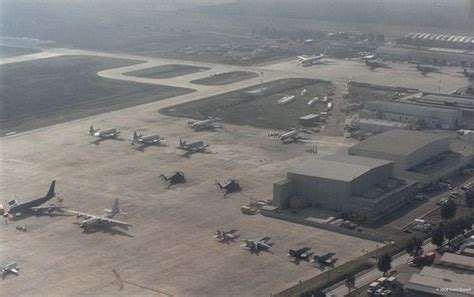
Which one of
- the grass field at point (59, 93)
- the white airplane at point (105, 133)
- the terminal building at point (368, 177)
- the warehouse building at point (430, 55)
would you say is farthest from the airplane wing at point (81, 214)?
the warehouse building at point (430, 55)

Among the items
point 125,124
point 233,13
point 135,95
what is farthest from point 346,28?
point 125,124

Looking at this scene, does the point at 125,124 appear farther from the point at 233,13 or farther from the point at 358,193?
the point at 233,13

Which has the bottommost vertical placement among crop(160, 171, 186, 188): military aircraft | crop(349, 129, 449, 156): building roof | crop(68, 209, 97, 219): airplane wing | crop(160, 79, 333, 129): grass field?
crop(68, 209, 97, 219): airplane wing

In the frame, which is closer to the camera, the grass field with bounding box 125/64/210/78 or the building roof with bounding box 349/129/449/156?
the building roof with bounding box 349/129/449/156

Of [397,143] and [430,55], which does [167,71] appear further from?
[397,143]

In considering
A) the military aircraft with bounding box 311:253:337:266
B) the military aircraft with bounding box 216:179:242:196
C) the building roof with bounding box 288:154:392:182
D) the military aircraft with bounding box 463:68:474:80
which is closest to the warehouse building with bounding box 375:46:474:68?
the military aircraft with bounding box 463:68:474:80

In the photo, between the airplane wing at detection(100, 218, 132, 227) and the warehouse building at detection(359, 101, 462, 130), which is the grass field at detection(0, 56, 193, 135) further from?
the airplane wing at detection(100, 218, 132, 227)

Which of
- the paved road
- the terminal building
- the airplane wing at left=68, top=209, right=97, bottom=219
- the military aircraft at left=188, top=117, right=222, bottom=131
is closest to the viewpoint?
the paved road

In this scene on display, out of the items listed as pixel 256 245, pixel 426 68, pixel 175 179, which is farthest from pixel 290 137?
pixel 426 68
